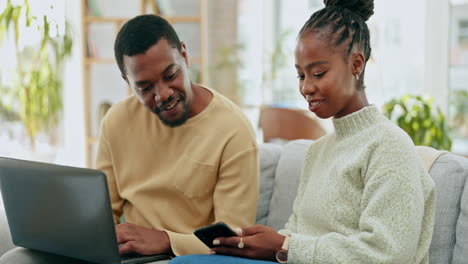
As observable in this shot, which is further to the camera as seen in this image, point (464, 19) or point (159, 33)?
point (464, 19)

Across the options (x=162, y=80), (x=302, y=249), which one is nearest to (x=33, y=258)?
(x=162, y=80)

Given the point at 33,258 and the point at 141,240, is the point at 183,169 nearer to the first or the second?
the point at 141,240

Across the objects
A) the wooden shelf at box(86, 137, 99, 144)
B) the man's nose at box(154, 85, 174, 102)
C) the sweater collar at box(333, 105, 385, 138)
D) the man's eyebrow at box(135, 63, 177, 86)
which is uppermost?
the man's eyebrow at box(135, 63, 177, 86)

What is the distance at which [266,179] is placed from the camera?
6.04ft

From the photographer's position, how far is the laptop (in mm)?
1171

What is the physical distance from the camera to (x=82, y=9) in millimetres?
4000

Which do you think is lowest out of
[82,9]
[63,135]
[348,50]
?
[63,135]

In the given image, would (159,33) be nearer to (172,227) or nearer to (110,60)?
(172,227)

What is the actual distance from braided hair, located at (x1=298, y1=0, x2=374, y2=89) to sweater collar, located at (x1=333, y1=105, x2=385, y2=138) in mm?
65

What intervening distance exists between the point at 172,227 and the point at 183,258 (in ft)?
1.24

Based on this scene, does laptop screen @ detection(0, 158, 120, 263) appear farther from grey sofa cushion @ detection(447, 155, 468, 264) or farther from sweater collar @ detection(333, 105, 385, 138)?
grey sofa cushion @ detection(447, 155, 468, 264)

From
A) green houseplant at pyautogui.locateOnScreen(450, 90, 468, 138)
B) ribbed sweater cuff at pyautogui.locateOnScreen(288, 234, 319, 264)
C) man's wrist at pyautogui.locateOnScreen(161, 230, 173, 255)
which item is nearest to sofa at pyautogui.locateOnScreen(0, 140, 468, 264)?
ribbed sweater cuff at pyautogui.locateOnScreen(288, 234, 319, 264)

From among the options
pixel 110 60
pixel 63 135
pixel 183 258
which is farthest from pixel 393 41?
pixel 183 258

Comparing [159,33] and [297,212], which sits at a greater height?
[159,33]
